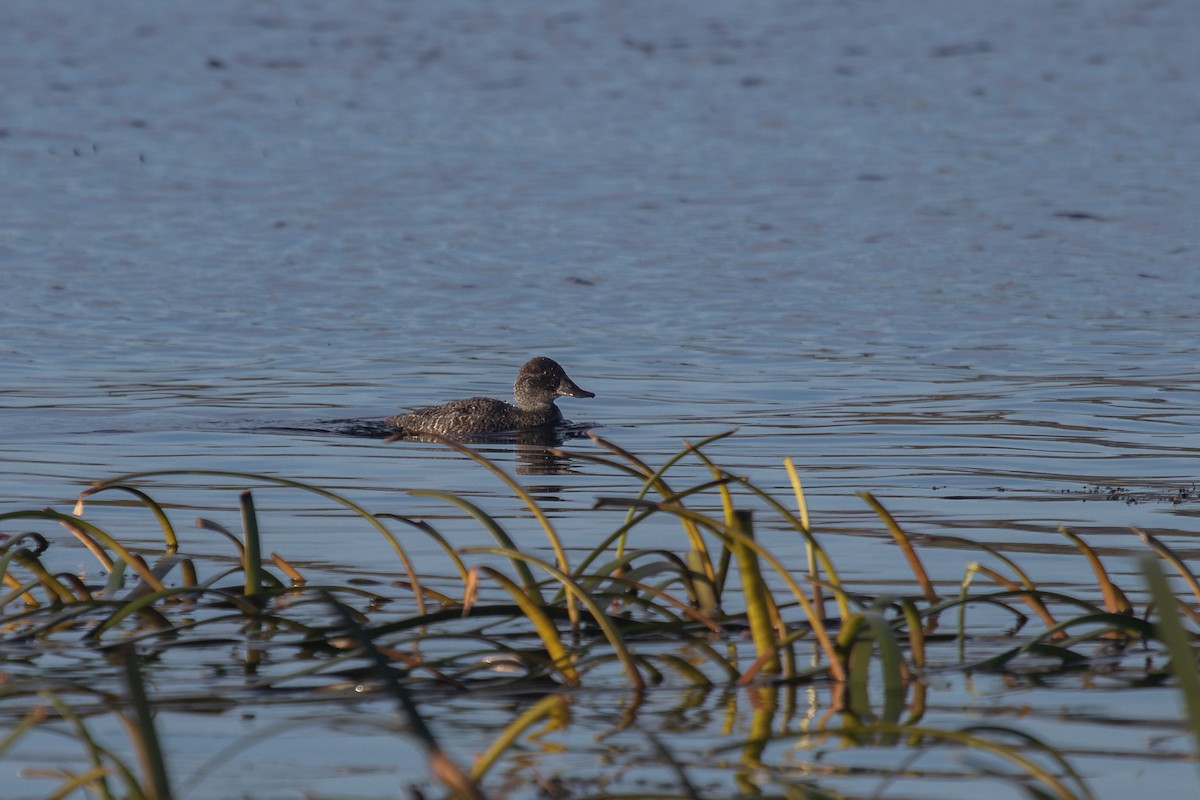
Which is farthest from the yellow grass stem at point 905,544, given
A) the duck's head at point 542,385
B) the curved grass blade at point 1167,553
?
the duck's head at point 542,385

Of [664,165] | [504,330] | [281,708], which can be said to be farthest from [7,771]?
[664,165]

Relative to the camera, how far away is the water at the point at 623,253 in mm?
10375

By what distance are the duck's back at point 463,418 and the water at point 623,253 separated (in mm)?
452

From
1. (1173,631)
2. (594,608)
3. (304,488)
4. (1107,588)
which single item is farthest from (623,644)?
(1173,631)

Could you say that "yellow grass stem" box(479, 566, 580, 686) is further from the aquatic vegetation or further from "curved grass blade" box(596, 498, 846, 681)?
"curved grass blade" box(596, 498, 846, 681)

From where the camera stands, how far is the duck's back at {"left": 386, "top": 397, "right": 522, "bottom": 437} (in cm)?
1191

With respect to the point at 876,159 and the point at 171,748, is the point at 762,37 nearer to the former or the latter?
the point at 876,159

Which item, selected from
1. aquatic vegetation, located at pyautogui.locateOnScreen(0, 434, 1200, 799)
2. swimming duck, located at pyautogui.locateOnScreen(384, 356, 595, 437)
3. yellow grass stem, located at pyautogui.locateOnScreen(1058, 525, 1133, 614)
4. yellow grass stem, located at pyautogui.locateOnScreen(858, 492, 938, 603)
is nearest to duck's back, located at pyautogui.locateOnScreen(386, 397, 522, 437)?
swimming duck, located at pyautogui.locateOnScreen(384, 356, 595, 437)

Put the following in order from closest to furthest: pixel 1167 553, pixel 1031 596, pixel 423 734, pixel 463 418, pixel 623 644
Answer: pixel 423 734 < pixel 623 644 < pixel 1167 553 < pixel 1031 596 < pixel 463 418

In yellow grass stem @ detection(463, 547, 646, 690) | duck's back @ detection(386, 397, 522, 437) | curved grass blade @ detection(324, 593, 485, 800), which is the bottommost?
curved grass blade @ detection(324, 593, 485, 800)

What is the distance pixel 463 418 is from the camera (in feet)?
41.0

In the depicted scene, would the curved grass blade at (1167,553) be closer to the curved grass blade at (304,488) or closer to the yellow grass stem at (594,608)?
the yellow grass stem at (594,608)

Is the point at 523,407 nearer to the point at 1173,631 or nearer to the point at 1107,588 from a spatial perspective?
the point at 1107,588

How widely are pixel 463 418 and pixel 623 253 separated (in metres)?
8.27
